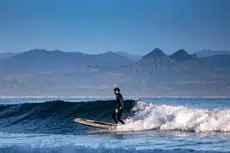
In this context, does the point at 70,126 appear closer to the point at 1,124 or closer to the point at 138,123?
the point at 138,123

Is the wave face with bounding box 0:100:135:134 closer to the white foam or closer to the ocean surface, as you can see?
the ocean surface

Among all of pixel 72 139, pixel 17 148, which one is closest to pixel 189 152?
pixel 17 148

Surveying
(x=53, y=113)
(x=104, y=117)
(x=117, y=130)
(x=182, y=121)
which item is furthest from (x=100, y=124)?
(x=53, y=113)

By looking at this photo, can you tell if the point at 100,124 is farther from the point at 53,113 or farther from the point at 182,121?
the point at 53,113

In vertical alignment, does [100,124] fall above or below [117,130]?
above

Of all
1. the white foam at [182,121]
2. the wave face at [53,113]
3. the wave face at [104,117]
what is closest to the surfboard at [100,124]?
the wave face at [104,117]

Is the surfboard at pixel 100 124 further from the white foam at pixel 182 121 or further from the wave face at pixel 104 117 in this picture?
→ the white foam at pixel 182 121

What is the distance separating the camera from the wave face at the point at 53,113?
33.0 meters

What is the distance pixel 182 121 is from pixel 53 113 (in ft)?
45.9

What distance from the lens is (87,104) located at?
38.6 metres

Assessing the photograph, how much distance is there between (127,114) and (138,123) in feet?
18.3

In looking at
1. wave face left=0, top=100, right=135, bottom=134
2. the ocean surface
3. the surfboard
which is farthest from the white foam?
wave face left=0, top=100, right=135, bottom=134

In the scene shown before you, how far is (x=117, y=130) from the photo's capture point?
24.8 meters

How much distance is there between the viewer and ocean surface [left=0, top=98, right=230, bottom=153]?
1689 cm
